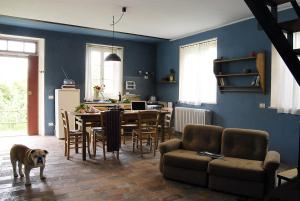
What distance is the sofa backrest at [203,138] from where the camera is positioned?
3.76 metres

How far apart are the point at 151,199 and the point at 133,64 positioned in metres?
5.52

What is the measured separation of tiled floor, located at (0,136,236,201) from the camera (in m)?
3.07

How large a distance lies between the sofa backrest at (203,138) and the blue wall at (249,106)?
1578mm

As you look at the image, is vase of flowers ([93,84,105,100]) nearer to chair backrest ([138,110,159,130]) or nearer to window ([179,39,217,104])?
window ([179,39,217,104])

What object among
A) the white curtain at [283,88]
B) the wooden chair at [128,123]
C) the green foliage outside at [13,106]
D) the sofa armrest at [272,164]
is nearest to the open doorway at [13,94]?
the green foliage outside at [13,106]

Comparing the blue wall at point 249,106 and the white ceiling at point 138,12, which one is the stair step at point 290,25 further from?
the blue wall at point 249,106

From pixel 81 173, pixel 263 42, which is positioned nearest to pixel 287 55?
pixel 263 42

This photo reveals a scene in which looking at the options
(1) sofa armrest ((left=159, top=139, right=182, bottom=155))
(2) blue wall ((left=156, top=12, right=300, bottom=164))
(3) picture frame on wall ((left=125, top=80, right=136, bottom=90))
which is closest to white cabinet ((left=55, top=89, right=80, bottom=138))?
(3) picture frame on wall ((left=125, top=80, right=136, bottom=90))

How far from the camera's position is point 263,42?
4898 mm

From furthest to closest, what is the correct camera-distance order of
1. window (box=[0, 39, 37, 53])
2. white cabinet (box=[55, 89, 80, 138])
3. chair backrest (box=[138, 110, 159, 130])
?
window (box=[0, 39, 37, 53]) → white cabinet (box=[55, 89, 80, 138]) → chair backrest (box=[138, 110, 159, 130])

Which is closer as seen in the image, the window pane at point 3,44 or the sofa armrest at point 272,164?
the sofa armrest at point 272,164

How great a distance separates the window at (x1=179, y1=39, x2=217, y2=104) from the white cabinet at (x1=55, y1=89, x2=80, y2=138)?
2.83 metres

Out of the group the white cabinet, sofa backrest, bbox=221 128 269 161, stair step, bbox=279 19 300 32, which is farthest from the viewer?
the white cabinet

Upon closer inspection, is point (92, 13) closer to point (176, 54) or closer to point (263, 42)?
point (176, 54)
